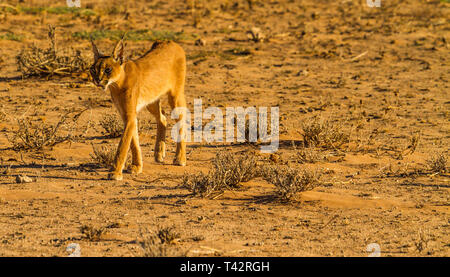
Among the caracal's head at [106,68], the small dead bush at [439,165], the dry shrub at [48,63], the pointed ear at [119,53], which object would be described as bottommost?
the small dead bush at [439,165]

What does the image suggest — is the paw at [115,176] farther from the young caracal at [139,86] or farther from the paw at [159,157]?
the paw at [159,157]

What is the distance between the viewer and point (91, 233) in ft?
17.7

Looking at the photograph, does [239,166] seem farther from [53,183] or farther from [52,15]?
[52,15]

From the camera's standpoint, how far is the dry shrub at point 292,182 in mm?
6531

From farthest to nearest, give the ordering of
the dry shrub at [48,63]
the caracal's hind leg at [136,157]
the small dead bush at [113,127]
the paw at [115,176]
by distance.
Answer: the dry shrub at [48,63]
the small dead bush at [113,127]
the caracal's hind leg at [136,157]
the paw at [115,176]

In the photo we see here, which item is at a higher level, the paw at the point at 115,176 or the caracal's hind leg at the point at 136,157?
the caracal's hind leg at the point at 136,157

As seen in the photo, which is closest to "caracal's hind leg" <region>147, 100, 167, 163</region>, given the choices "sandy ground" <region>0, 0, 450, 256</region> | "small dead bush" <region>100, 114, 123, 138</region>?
"sandy ground" <region>0, 0, 450, 256</region>

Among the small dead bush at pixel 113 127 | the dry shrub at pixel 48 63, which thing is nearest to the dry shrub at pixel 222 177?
the small dead bush at pixel 113 127

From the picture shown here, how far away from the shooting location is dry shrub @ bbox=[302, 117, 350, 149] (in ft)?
27.8

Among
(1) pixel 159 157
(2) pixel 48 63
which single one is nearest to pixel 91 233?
(1) pixel 159 157

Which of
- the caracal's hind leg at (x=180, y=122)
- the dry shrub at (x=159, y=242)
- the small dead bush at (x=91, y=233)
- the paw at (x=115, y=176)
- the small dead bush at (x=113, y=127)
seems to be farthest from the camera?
the small dead bush at (x=113, y=127)

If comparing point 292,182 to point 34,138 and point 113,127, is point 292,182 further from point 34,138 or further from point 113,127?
point 34,138

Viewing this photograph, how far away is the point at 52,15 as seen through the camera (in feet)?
52.5

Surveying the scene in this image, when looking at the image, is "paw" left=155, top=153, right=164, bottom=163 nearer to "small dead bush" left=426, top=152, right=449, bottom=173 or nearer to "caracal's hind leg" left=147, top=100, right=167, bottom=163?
"caracal's hind leg" left=147, top=100, right=167, bottom=163
